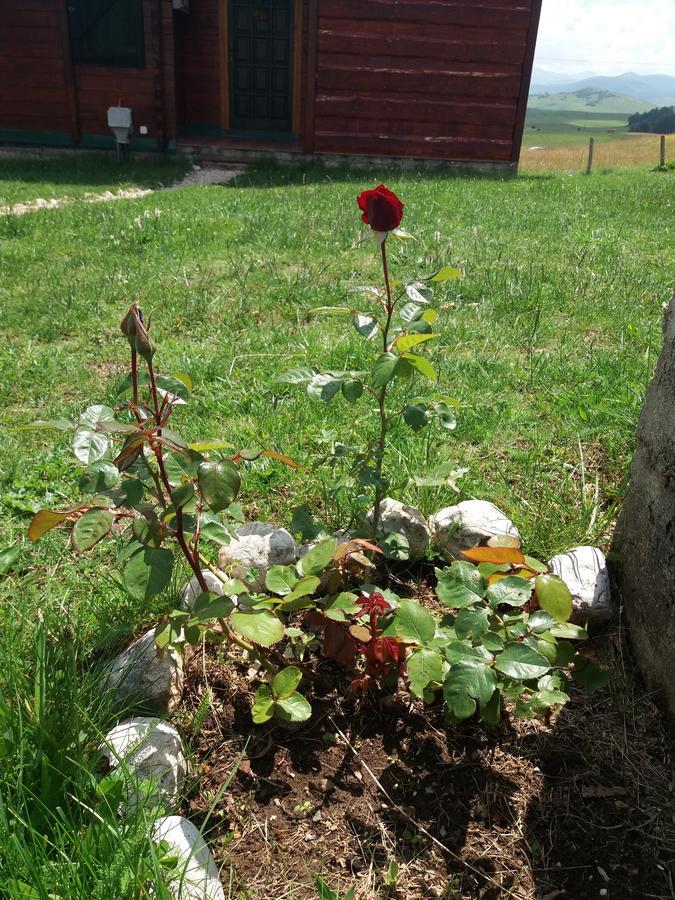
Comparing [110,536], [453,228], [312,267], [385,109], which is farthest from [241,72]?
[110,536]

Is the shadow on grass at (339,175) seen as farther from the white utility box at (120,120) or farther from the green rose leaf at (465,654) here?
the green rose leaf at (465,654)

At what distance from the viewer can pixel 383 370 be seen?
1.71 m

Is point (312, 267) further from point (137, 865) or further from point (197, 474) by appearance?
point (137, 865)

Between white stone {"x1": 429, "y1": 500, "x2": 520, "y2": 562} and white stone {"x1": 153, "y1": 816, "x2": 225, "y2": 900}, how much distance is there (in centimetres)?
115

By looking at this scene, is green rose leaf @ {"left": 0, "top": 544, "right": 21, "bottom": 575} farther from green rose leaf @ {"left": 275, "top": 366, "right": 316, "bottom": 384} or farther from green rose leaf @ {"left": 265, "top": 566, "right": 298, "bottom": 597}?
green rose leaf @ {"left": 275, "top": 366, "right": 316, "bottom": 384}

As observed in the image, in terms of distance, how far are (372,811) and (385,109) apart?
13.4 m

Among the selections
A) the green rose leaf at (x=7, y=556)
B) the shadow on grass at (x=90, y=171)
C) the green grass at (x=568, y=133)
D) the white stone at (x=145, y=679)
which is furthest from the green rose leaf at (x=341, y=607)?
the green grass at (x=568, y=133)

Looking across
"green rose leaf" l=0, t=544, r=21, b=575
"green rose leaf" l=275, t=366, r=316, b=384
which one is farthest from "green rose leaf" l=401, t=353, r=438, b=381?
"green rose leaf" l=0, t=544, r=21, b=575

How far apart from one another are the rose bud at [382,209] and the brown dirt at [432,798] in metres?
1.22

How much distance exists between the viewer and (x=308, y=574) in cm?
174

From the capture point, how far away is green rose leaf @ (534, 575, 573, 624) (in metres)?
1.70

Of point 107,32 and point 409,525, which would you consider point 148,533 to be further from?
point 107,32

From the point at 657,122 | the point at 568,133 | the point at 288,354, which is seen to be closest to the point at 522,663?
the point at 288,354

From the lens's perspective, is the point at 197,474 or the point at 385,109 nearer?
the point at 197,474
